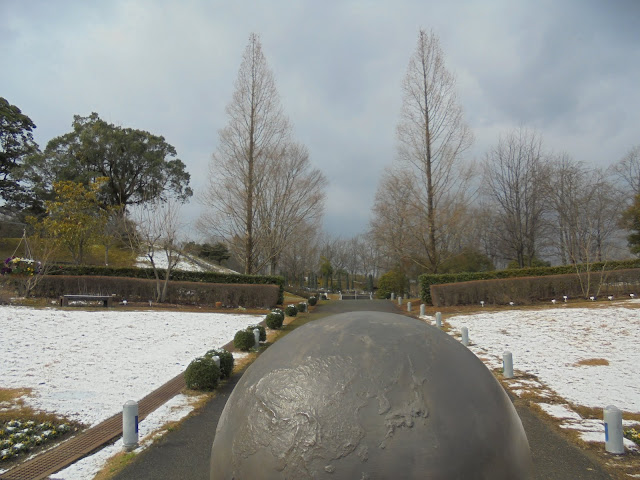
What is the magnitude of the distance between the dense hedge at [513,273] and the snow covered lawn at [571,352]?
5.07 metres

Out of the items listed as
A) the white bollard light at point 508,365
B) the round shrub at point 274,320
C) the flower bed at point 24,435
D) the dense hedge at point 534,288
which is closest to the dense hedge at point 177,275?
the round shrub at point 274,320

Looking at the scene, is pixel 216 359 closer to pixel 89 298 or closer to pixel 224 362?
pixel 224 362

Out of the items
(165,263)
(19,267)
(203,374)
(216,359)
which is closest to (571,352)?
(216,359)

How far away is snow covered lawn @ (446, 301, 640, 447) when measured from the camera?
847 centimetres

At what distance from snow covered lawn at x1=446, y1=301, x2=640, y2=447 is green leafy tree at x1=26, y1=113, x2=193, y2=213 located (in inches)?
1406

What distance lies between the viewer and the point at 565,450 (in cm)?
629

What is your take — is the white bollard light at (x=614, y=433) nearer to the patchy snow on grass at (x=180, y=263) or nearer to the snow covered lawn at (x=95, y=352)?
the snow covered lawn at (x=95, y=352)

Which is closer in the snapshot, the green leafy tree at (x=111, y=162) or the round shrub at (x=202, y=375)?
the round shrub at (x=202, y=375)

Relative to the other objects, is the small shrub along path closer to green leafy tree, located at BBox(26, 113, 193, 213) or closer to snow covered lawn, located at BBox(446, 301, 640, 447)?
snow covered lawn, located at BBox(446, 301, 640, 447)

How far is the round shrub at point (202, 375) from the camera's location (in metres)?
9.41

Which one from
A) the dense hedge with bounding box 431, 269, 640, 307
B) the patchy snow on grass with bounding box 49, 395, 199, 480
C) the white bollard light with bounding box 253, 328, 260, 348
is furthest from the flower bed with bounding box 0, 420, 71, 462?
the dense hedge with bounding box 431, 269, 640, 307

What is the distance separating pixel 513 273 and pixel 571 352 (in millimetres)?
13474

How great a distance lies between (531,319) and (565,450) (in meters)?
12.6

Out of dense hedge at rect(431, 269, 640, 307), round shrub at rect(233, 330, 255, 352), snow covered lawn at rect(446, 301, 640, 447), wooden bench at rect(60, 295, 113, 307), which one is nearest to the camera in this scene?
snow covered lawn at rect(446, 301, 640, 447)
